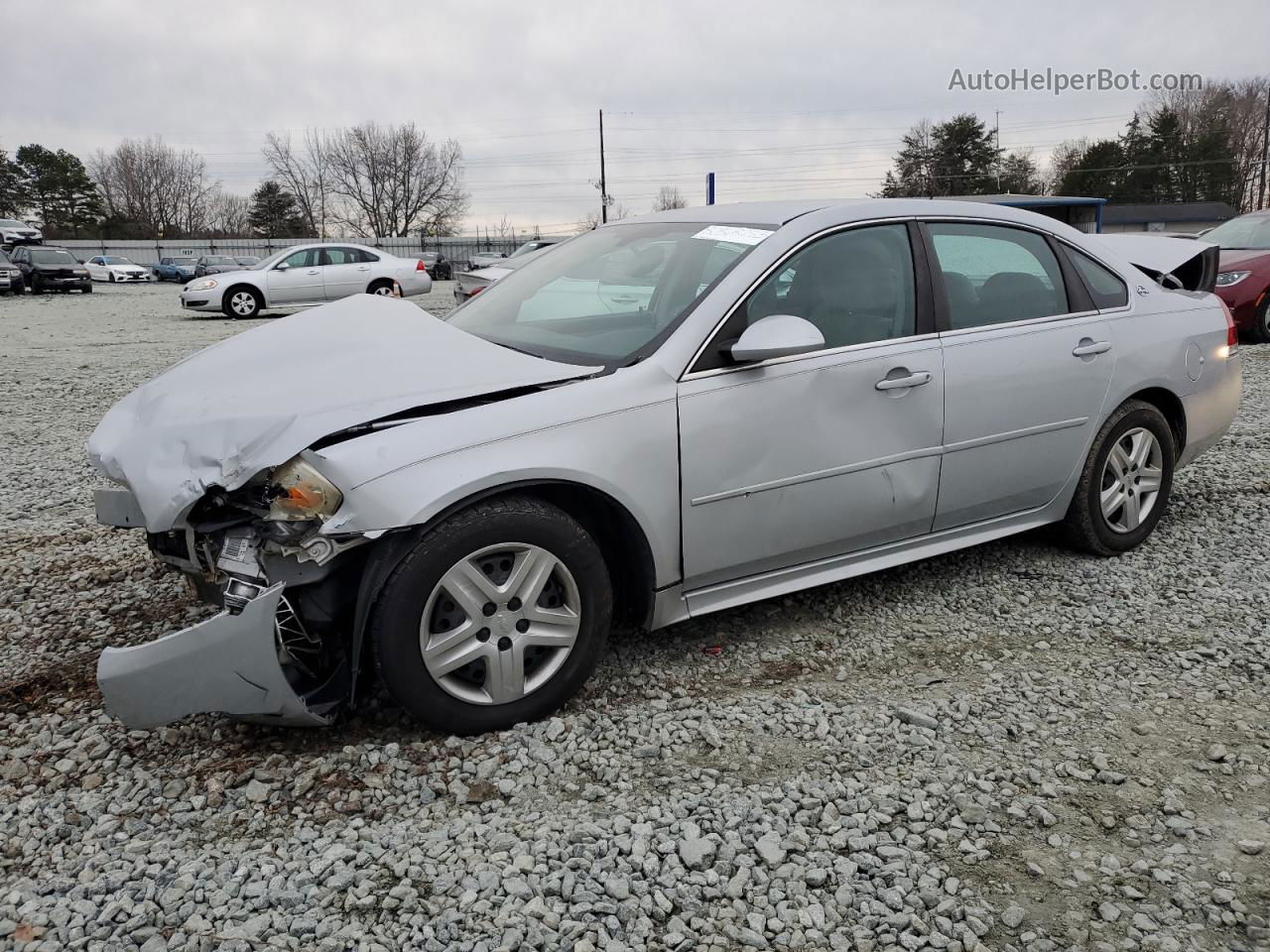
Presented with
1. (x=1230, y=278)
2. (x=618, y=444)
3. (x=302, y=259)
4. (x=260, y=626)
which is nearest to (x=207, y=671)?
(x=260, y=626)

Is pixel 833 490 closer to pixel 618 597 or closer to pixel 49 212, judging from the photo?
pixel 618 597

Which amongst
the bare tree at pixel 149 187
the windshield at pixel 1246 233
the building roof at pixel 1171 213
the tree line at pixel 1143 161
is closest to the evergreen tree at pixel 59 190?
the bare tree at pixel 149 187

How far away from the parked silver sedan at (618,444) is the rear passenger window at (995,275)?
2 cm

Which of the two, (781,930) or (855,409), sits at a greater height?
(855,409)

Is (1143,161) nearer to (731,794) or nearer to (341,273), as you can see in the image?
(341,273)

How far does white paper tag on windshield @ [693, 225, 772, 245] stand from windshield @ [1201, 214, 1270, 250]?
10.5m

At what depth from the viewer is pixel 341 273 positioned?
19.6 m

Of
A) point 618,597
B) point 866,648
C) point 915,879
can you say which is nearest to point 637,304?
point 618,597

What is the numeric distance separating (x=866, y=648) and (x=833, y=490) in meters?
0.63

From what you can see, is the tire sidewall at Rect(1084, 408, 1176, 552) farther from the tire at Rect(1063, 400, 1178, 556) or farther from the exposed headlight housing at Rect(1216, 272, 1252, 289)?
the exposed headlight housing at Rect(1216, 272, 1252, 289)

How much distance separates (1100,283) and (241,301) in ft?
59.3

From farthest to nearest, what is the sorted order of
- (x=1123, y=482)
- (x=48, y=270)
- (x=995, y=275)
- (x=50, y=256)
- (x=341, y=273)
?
(x=50, y=256) → (x=48, y=270) → (x=341, y=273) → (x=1123, y=482) → (x=995, y=275)

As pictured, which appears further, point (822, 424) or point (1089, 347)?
point (1089, 347)

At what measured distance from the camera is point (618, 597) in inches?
128
